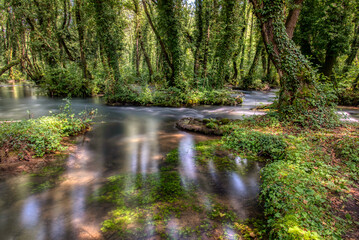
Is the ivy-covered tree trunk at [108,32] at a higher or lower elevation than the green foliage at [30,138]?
higher

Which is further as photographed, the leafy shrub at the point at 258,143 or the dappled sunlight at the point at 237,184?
the leafy shrub at the point at 258,143

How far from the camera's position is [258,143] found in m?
7.03

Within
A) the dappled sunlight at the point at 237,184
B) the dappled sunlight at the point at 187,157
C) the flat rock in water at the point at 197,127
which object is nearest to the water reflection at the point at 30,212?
the dappled sunlight at the point at 187,157

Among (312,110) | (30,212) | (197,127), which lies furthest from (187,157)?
(312,110)

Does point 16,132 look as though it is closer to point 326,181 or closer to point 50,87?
point 326,181

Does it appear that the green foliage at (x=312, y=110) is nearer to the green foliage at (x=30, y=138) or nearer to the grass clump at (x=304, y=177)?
the grass clump at (x=304, y=177)

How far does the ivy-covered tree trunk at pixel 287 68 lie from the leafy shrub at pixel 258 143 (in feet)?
7.52

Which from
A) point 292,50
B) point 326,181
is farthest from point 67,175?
point 292,50

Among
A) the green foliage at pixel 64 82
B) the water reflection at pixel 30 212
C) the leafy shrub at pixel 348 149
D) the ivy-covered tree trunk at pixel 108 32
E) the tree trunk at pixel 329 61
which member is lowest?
the water reflection at pixel 30 212

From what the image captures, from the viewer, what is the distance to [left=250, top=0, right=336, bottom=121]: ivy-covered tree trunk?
8555 millimetres

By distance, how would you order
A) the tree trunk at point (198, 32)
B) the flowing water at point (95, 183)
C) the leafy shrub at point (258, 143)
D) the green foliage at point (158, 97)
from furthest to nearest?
1. the tree trunk at point (198, 32)
2. the green foliage at point (158, 97)
3. the leafy shrub at point (258, 143)
4. the flowing water at point (95, 183)

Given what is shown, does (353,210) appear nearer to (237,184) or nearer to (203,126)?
(237,184)

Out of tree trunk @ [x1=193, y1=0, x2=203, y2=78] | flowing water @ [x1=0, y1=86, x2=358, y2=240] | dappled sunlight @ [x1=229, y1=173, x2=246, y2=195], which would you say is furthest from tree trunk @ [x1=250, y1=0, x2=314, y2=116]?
tree trunk @ [x1=193, y1=0, x2=203, y2=78]

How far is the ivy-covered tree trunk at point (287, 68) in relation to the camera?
855cm
